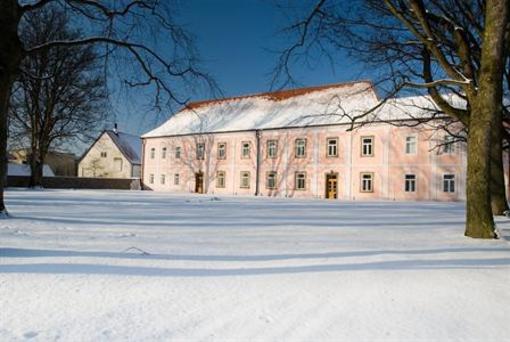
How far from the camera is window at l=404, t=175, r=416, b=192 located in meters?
28.1

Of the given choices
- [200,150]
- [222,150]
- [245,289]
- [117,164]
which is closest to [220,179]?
[222,150]

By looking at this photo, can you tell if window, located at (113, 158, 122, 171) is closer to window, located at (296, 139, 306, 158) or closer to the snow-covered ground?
window, located at (296, 139, 306, 158)

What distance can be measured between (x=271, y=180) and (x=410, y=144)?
1160 cm

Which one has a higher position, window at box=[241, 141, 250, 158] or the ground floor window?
window at box=[241, 141, 250, 158]

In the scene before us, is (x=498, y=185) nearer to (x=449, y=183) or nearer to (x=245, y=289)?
(x=449, y=183)

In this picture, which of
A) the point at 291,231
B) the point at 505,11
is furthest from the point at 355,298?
the point at 505,11

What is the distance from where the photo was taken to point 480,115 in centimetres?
761

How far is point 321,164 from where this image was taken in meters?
31.4

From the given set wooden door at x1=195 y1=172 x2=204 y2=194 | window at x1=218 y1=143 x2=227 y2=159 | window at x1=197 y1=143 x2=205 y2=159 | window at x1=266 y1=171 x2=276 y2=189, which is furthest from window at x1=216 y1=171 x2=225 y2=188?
window at x1=266 y1=171 x2=276 y2=189

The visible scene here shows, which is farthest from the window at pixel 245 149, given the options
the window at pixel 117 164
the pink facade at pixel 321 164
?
the window at pixel 117 164

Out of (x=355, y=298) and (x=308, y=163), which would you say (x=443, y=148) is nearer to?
(x=308, y=163)

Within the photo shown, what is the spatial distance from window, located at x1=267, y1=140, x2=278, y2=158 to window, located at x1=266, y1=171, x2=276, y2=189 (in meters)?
1.55

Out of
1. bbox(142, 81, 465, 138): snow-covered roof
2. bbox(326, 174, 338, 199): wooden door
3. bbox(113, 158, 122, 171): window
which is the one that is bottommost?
bbox(326, 174, 338, 199): wooden door

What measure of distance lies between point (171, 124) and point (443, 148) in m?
27.4
